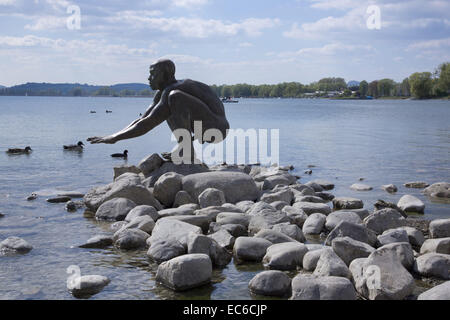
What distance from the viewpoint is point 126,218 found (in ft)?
32.5

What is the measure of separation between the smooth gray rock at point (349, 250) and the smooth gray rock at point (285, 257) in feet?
1.59

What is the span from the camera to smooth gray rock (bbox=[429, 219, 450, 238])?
29.1ft

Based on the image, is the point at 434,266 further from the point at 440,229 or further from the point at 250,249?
the point at 250,249

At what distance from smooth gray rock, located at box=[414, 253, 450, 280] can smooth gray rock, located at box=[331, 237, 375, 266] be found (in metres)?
0.71

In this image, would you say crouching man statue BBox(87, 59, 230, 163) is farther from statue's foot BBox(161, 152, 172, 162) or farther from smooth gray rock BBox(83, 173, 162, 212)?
smooth gray rock BBox(83, 173, 162, 212)

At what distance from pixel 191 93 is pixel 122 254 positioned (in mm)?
5801

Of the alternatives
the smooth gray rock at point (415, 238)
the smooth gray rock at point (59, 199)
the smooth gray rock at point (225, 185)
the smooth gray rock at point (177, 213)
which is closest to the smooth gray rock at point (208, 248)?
the smooth gray rock at point (177, 213)

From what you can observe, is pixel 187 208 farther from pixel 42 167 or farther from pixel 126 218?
pixel 42 167

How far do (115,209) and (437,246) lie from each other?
245 inches

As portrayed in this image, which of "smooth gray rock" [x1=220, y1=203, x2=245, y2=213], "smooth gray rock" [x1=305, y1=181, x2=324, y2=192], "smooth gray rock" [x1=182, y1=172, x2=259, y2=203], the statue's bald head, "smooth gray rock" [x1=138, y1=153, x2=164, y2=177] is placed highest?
the statue's bald head

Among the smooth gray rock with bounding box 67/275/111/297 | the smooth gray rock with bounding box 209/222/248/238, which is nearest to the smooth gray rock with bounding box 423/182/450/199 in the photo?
the smooth gray rock with bounding box 209/222/248/238

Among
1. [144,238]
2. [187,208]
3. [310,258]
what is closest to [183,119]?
[187,208]

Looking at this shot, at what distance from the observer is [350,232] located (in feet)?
26.7

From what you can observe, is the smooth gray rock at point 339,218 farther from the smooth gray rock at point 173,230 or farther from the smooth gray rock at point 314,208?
the smooth gray rock at point 173,230
